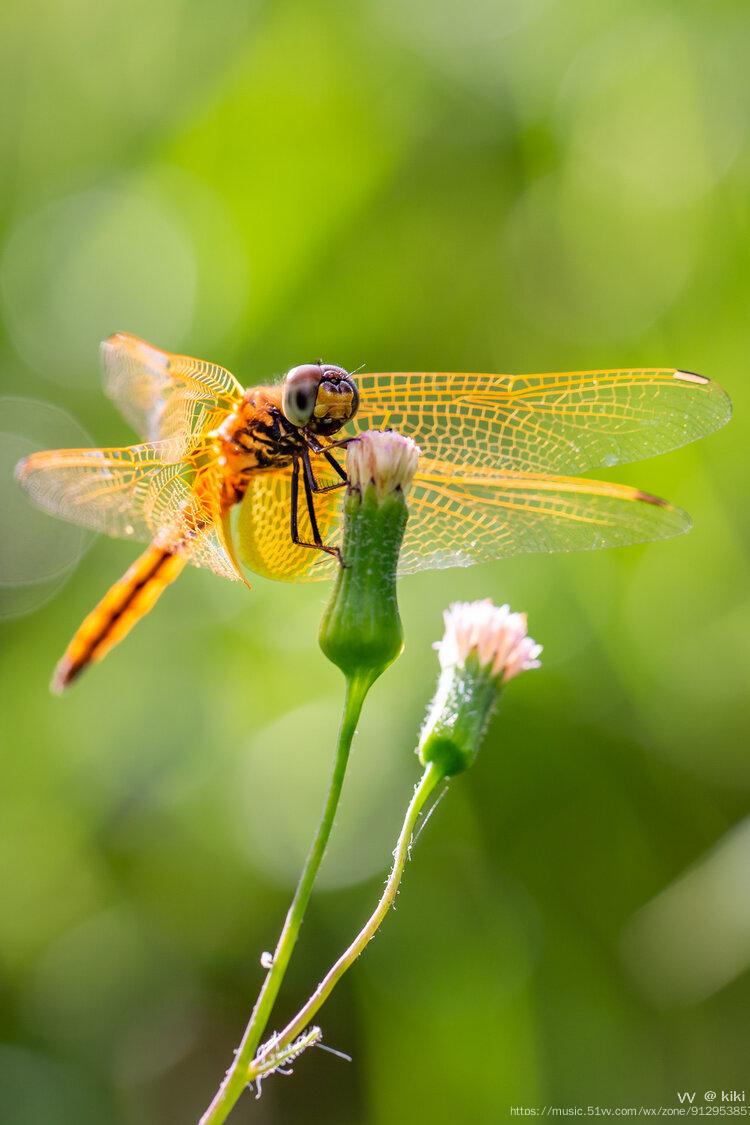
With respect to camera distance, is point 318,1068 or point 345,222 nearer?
point 318,1068

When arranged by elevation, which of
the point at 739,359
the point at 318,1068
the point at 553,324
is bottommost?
the point at 318,1068

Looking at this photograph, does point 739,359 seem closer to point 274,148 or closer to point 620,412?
point 620,412

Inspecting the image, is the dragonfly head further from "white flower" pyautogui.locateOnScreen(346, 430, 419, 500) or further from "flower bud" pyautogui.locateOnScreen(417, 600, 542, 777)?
"flower bud" pyautogui.locateOnScreen(417, 600, 542, 777)

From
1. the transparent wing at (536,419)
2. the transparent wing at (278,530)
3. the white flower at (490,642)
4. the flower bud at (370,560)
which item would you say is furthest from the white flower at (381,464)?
the transparent wing at (536,419)

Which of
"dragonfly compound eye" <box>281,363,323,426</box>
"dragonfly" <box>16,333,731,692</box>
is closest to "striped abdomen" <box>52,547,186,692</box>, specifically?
"dragonfly" <box>16,333,731,692</box>

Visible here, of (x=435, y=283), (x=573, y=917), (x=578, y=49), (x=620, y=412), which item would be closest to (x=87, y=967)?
(x=573, y=917)
